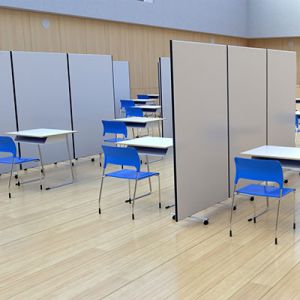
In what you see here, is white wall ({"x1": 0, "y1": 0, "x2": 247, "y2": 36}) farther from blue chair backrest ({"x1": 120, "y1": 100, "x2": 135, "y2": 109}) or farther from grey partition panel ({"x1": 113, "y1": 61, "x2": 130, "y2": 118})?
blue chair backrest ({"x1": 120, "y1": 100, "x2": 135, "y2": 109})

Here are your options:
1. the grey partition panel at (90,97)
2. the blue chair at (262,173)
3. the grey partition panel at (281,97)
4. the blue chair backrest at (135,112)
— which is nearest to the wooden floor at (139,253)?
the blue chair at (262,173)

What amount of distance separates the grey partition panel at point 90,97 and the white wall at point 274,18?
12.3 meters

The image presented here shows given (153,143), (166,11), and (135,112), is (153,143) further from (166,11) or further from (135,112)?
(166,11)

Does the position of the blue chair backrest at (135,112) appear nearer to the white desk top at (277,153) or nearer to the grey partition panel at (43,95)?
the grey partition panel at (43,95)

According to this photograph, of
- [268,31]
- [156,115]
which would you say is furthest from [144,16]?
[268,31]

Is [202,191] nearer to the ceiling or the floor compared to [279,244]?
nearer to the ceiling

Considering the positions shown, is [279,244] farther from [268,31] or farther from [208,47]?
[268,31]

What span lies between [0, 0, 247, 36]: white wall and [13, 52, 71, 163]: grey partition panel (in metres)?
4.31

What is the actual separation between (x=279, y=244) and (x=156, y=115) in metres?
8.96

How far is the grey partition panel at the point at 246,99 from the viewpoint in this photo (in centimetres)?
545

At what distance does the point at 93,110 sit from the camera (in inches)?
347

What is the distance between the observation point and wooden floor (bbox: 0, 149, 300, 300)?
345 cm

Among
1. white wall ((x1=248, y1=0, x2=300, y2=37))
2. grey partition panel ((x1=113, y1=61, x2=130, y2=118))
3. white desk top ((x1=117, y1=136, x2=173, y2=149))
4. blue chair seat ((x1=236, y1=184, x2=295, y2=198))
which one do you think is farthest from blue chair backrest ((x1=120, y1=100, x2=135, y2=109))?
white wall ((x1=248, y1=0, x2=300, y2=37))

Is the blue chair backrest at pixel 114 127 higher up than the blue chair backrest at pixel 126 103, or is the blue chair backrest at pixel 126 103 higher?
the blue chair backrest at pixel 126 103
